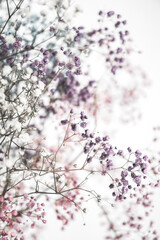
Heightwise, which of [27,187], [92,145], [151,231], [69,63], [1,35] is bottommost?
[151,231]

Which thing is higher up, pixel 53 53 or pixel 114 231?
pixel 53 53

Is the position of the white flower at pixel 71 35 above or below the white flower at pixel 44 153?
above

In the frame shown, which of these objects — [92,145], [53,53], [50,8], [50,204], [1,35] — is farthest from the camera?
[50,204]

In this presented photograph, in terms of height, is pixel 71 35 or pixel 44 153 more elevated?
pixel 71 35

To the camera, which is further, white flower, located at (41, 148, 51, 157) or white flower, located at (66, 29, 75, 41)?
white flower, located at (66, 29, 75, 41)

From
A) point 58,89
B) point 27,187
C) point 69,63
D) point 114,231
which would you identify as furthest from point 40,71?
point 114,231

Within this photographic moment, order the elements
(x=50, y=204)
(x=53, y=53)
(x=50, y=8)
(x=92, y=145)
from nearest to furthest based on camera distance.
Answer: (x=92, y=145) < (x=50, y=8) < (x=53, y=53) < (x=50, y=204)

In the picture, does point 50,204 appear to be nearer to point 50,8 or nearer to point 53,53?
point 53,53

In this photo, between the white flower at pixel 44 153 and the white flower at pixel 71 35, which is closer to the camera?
the white flower at pixel 44 153

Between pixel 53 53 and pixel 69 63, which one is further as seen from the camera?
pixel 53 53

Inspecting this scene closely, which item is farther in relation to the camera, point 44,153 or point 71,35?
point 71,35

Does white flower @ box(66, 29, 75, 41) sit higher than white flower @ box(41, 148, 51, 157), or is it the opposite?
white flower @ box(66, 29, 75, 41)
